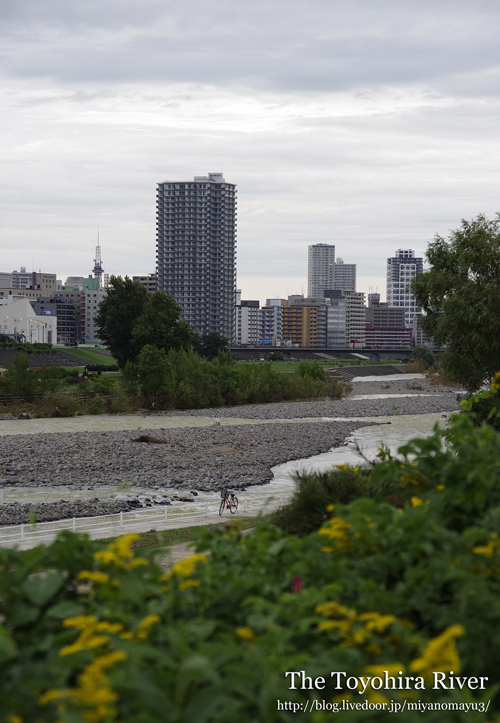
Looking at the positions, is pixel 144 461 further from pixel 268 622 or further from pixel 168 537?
pixel 268 622

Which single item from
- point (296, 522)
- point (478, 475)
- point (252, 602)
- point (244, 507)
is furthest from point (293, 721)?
point (244, 507)

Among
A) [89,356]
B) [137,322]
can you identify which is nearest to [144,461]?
[137,322]

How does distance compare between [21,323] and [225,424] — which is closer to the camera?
[225,424]

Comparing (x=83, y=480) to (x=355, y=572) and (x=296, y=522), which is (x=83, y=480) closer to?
(x=296, y=522)

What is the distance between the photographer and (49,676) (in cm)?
244

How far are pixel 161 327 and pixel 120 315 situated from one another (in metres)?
8.61

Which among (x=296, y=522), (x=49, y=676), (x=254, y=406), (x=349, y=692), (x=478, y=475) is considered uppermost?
(x=478, y=475)

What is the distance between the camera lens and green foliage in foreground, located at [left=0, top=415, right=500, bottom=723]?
2.33m

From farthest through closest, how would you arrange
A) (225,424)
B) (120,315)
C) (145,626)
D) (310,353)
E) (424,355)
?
(310,353) → (424,355) → (120,315) → (225,424) → (145,626)

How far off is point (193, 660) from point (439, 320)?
23.4m

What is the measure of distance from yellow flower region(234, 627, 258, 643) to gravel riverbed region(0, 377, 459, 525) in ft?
40.1

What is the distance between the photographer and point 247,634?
2803 millimetres

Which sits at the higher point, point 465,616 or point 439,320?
point 439,320

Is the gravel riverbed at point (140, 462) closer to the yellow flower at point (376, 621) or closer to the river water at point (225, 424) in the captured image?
the river water at point (225, 424)
